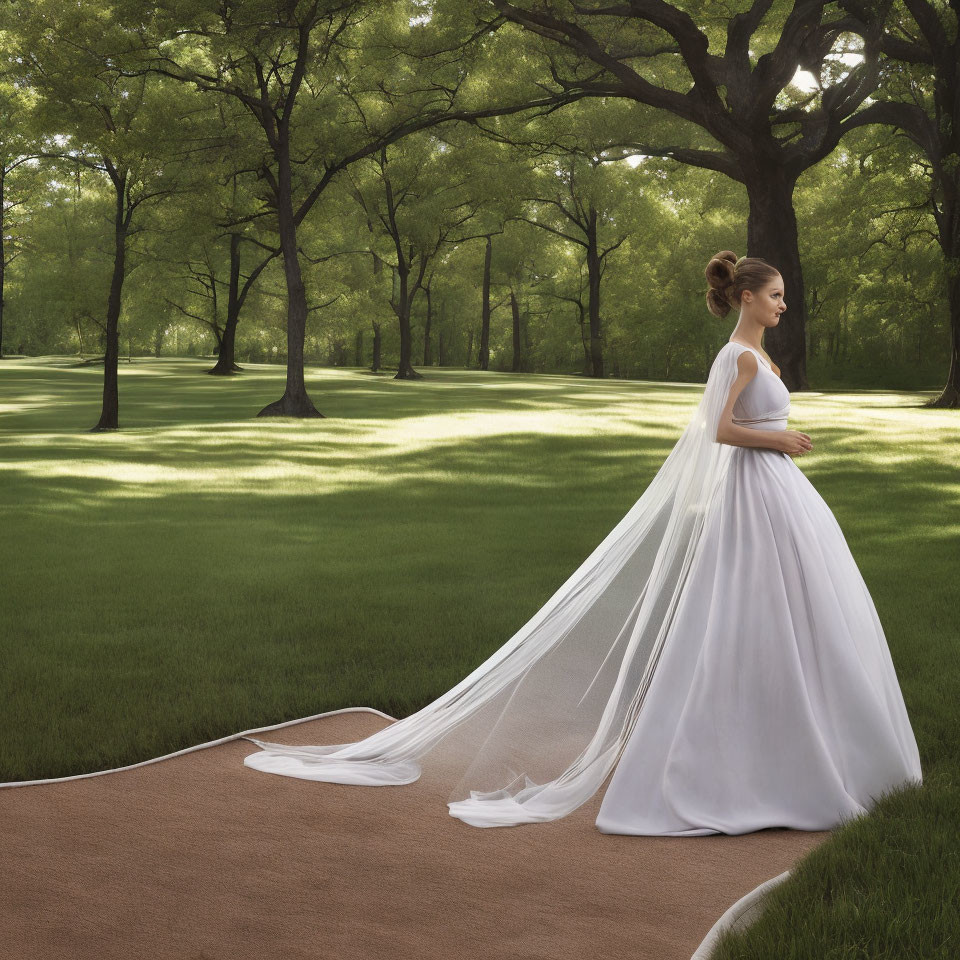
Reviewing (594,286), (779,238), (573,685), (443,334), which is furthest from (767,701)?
(443,334)

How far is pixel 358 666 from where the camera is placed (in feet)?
23.7

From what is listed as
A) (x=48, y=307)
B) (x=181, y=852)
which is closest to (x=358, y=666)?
(x=181, y=852)

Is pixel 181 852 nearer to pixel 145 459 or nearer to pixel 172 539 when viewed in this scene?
pixel 172 539

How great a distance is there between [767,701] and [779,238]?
27226 millimetres

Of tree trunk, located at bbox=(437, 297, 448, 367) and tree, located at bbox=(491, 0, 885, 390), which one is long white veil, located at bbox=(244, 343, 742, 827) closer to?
tree, located at bbox=(491, 0, 885, 390)

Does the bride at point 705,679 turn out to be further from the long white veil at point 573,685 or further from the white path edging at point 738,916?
the white path edging at point 738,916

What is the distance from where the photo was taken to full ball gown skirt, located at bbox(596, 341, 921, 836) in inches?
175

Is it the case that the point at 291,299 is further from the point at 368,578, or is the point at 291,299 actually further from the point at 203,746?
the point at 203,746

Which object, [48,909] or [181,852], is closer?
[48,909]

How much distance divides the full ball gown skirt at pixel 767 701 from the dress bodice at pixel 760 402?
0.36m

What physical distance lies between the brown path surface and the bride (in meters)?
0.18

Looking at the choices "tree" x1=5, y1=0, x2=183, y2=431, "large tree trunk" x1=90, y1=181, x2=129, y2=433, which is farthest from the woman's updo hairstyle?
"tree" x1=5, y1=0, x2=183, y2=431

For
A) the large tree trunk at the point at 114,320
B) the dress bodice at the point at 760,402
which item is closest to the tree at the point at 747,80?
the large tree trunk at the point at 114,320

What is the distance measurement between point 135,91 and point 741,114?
47.6ft
